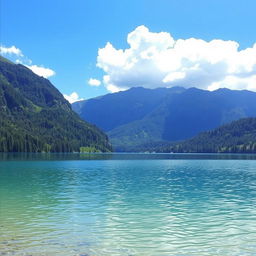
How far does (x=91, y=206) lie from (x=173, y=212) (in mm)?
10531

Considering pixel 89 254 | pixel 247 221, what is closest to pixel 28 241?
pixel 89 254

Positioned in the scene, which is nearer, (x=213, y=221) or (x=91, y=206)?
(x=213, y=221)

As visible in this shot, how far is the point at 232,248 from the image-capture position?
25953 mm

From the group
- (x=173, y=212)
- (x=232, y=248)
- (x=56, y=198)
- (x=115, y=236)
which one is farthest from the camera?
(x=56, y=198)

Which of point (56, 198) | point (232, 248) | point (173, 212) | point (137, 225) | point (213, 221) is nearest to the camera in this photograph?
point (232, 248)

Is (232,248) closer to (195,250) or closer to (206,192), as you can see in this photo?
(195,250)

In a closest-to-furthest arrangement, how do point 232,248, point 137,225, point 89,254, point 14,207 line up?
point 89,254 → point 232,248 → point 137,225 → point 14,207

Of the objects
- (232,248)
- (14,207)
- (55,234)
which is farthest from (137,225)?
(14,207)

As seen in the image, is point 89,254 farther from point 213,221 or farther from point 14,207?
point 14,207

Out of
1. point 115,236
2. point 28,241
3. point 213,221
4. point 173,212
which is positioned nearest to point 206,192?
point 173,212

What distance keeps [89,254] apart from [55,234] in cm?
678

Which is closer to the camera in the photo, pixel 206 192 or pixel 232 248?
pixel 232 248

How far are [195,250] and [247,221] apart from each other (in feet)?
41.7

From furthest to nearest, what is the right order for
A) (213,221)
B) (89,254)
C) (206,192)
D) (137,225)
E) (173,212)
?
(206,192)
(173,212)
(213,221)
(137,225)
(89,254)
